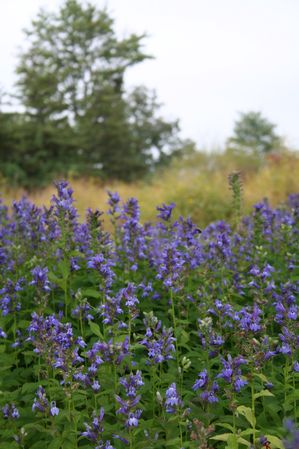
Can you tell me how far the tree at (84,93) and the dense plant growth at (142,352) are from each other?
30.4 m

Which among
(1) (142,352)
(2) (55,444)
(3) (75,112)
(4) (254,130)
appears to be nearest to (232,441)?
(2) (55,444)

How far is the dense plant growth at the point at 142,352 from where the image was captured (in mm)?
3459

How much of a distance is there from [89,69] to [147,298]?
3817 centimetres

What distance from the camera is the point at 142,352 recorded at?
192 inches

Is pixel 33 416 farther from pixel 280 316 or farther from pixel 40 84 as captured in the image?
pixel 40 84

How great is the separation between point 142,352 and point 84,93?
37.5m

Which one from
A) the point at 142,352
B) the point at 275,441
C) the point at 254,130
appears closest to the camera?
the point at 275,441

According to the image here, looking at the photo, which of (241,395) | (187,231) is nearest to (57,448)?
(241,395)

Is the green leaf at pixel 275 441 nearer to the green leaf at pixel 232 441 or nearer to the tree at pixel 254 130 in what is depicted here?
the green leaf at pixel 232 441

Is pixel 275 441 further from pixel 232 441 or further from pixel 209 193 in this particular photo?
pixel 209 193

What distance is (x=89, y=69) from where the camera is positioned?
41594 mm

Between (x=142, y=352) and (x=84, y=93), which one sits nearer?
(x=142, y=352)

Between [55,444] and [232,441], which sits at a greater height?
[232,441]

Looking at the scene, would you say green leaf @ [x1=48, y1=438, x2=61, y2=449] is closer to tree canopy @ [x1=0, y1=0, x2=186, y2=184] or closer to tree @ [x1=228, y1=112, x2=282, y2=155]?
tree canopy @ [x1=0, y1=0, x2=186, y2=184]
